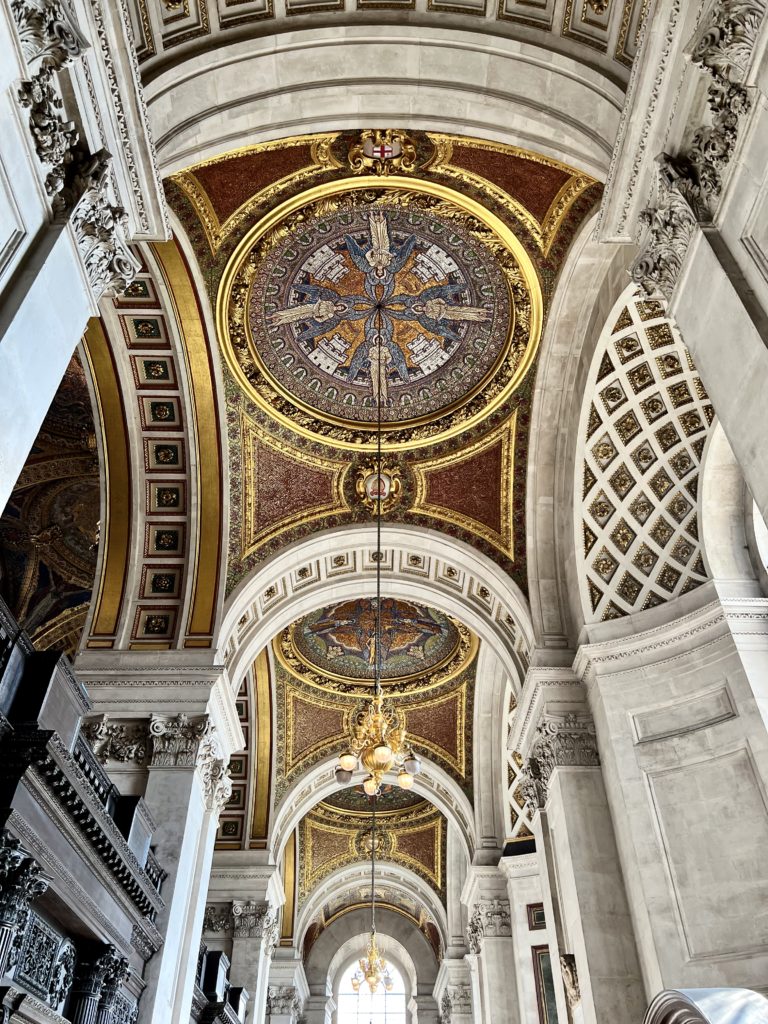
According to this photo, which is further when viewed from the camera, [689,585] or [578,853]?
[689,585]

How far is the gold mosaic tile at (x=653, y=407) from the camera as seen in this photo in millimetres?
10094

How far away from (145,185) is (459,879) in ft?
67.3

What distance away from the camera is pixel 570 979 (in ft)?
30.9

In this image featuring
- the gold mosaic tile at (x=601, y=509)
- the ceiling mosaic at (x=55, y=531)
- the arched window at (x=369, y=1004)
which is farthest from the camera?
the arched window at (x=369, y=1004)

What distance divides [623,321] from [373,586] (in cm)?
604

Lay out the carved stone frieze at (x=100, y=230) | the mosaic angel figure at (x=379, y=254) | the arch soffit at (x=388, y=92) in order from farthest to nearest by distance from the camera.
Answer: the mosaic angel figure at (x=379, y=254) < the arch soffit at (x=388, y=92) < the carved stone frieze at (x=100, y=230)

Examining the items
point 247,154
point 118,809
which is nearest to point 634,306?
point 247,154

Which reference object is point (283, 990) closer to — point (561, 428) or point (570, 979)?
point (570, 979)

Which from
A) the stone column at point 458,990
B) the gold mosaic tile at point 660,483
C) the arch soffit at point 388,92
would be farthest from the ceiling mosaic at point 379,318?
the stone column at point 458,990

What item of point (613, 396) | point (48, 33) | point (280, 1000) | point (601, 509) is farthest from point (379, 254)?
point (280, 1000)

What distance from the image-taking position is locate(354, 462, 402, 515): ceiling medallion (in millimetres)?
12773

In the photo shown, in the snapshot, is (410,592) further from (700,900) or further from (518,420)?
(700,900)

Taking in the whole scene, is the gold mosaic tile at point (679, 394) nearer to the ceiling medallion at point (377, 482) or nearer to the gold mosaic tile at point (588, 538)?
the gold mosaic tile at point (588, 538)

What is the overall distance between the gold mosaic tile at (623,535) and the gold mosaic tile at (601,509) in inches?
7.7
